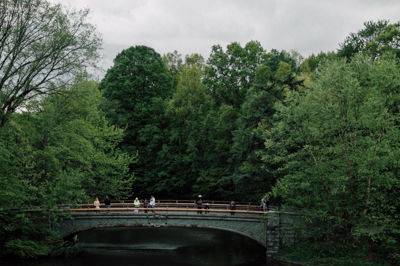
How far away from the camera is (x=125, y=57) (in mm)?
69562

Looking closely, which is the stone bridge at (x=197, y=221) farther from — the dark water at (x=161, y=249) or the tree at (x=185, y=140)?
the tree at (x=185, y=140)

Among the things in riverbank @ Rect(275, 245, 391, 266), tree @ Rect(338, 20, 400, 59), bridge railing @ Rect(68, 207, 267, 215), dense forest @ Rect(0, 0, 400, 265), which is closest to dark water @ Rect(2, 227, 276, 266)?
riverbank @ Rect(275, 245, 391, 266)

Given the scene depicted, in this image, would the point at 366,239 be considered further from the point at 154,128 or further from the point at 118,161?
the point at 154,128

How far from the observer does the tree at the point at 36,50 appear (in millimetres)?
33844

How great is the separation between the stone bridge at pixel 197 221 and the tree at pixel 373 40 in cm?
2344

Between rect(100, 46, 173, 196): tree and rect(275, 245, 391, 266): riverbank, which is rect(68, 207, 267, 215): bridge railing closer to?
rect(275, 245, 391, 266): riverbank

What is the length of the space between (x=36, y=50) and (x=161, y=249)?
22994 mm

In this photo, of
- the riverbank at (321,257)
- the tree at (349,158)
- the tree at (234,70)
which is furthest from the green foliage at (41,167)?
the tree at (234,70)

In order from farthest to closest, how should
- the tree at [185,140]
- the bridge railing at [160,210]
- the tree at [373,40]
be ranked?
1. the tree at [185,140]
2. the tree at [373,40]
3. the bridge railing at [160,210]

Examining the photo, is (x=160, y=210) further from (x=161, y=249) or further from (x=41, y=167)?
(x=41, y=167)

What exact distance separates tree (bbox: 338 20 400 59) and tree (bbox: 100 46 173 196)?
24.0 metres

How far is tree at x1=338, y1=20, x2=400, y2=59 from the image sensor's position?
5338cm

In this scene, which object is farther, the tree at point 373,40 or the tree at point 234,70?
the tree at point 234,70

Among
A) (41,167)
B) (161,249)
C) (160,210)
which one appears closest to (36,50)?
(41,167)
